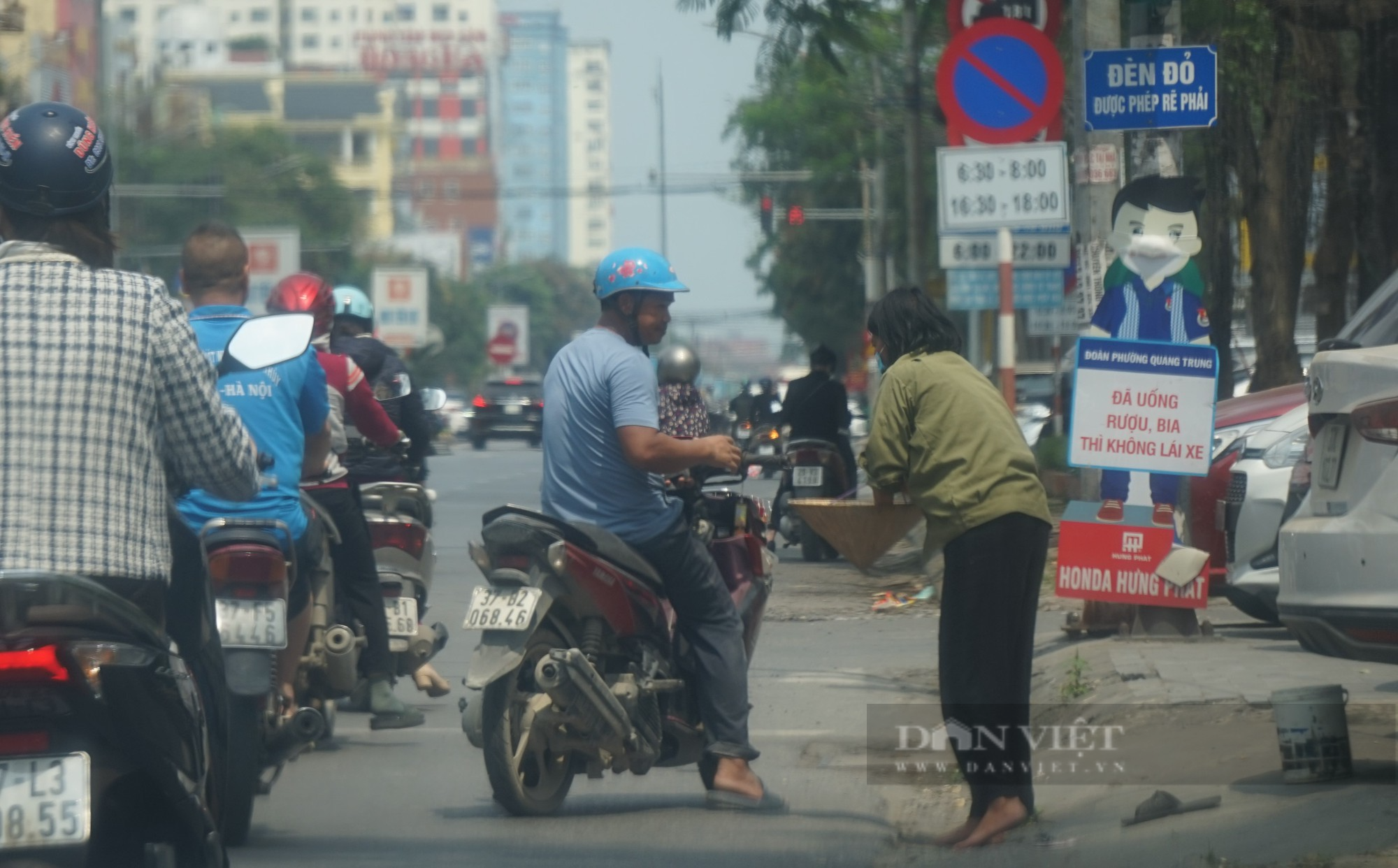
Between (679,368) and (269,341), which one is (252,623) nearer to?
(269,341)

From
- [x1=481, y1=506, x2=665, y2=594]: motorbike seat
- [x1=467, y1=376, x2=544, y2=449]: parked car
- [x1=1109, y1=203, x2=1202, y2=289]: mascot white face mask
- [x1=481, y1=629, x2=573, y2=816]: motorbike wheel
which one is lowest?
[x1=467, y1=376, x2=544, y2=449]: parked car

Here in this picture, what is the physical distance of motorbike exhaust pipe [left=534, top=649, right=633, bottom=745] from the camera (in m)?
6.02

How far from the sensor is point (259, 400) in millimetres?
6074

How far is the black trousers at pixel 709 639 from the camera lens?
6.38 meters

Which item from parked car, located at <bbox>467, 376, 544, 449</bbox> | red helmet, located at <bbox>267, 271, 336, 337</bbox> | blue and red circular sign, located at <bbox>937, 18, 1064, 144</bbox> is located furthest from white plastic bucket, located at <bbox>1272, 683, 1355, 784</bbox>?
parked car, located at <bbox>467, 376, 544, 449</bbox>

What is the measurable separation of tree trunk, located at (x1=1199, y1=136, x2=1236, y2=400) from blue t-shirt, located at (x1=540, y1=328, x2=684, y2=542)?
1400 centimetres

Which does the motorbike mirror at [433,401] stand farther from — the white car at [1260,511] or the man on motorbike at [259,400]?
the white car at [1260,511]

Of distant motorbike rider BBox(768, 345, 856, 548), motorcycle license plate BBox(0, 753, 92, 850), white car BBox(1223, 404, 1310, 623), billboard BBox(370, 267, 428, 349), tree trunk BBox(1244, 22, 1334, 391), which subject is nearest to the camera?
motorcycle license plate BBox(0, 753, 92, 850)

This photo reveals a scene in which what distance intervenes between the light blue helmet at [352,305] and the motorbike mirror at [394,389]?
0.31 metres

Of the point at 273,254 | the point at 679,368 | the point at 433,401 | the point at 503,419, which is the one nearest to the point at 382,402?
the point at 433,401

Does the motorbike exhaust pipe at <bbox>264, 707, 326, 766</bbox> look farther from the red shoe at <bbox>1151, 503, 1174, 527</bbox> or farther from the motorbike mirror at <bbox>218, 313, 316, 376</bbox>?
the red shoe at <bbox>1151, 503, 1174, 527</bbox>

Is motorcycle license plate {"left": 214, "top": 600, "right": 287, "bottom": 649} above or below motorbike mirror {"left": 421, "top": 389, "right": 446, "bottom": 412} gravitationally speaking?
below

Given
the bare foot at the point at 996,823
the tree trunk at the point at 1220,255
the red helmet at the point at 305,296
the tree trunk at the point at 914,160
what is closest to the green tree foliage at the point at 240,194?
the tree trunk at the point at 914,160

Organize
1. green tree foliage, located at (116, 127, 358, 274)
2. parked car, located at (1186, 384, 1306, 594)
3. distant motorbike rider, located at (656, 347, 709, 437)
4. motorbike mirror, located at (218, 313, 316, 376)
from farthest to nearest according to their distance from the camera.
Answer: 1. green tree foliage, located at (116, 127, 358, 274)
2. distant motorbike rider, located at (656, 347, 709, 437)
3. parked car, located at (1186, 384, 1306, 594)
4. motorbike mirror, located at (218, 313, 316, 376)
